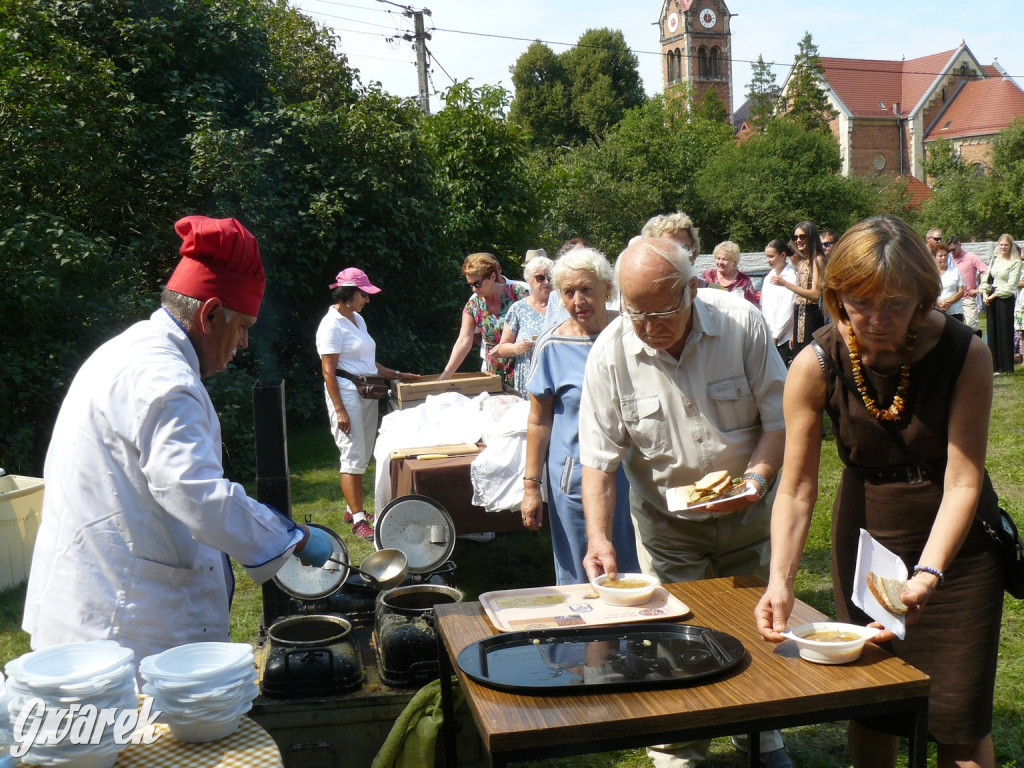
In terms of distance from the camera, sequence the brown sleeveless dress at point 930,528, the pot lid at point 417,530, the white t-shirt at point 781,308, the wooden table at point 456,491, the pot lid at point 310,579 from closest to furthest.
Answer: the brown sleeveless dress at point 930,528 < the pot lid at point 310,579 < the pot lid at point 417,530 < the wooden table at point 456,491 < the white t-shirt at point 781,308

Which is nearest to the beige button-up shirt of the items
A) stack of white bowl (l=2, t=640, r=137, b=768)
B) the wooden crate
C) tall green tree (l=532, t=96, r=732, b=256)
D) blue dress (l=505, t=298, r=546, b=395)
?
stack of white bowl (l=2, t=640, r=137, b=768)

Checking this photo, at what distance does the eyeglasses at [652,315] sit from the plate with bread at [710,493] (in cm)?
47

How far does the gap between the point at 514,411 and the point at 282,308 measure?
728cm

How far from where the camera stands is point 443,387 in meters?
6.32

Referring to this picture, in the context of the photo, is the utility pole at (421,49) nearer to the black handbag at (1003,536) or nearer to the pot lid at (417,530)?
the pot lid at (417,530)

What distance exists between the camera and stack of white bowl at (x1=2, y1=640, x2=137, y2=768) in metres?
1.74

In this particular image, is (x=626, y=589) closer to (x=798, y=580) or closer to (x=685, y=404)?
(x=685, y=404)

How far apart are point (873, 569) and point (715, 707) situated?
602mm

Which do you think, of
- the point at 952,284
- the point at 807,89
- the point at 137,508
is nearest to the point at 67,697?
the point at 137,508

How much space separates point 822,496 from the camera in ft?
23.0

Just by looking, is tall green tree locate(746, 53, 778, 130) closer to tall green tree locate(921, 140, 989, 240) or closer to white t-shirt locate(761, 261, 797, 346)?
tall green tree locate(921, 140, 989, 240)

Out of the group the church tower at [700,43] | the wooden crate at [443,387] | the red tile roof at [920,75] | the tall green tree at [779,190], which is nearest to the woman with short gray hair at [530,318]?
the wooden crate at [443,387]

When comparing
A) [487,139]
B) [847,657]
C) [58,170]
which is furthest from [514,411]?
[487,139]

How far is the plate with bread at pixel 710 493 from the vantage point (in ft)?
8.61
